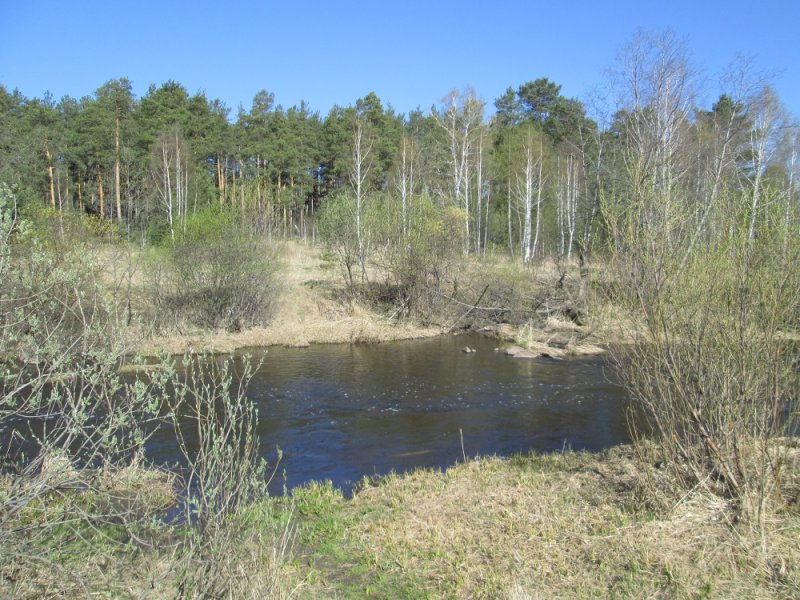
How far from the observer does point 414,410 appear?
46.0 feet

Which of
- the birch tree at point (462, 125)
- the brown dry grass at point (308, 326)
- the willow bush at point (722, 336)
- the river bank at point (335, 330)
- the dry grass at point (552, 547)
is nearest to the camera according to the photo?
the dry grass at point (552, 547)

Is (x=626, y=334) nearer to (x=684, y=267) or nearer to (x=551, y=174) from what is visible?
(x=684, y=267)

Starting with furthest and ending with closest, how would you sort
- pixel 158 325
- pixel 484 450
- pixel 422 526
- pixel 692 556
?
1. pixel 158 325
2. pixel 484 450
3. pixel 422 526
4. pixel 692 556

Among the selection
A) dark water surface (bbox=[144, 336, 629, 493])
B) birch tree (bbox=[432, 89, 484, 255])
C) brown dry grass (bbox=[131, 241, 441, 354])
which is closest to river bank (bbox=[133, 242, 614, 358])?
brown dry grass (bbox=[131, 241, 441, 354])

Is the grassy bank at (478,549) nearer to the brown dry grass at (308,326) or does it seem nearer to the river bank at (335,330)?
the river bank at (335,330)

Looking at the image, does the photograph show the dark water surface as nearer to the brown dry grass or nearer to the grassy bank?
the brown dry grass

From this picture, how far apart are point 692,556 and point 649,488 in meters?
1.20

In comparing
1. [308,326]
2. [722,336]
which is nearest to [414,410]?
[722,336]

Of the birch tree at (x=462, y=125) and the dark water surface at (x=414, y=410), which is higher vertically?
the birch tree at (x=462, y=125)

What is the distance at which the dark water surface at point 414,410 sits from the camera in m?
10.8

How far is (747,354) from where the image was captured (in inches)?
248

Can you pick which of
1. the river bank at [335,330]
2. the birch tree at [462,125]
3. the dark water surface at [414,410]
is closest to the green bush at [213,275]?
the river bank at [335,330]

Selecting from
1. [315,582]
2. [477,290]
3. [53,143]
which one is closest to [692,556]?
[315,582]

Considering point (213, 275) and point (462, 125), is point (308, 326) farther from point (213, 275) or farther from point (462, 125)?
point (462, 125)
